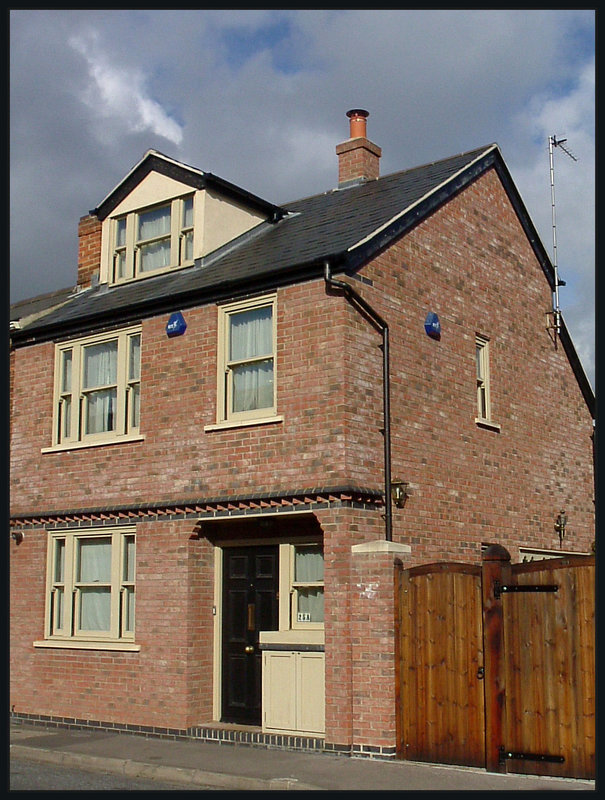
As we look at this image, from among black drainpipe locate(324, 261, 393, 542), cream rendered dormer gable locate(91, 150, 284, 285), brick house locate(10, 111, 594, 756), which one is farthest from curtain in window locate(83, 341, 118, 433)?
black drainpipe locate(324, 261, 393, 542)

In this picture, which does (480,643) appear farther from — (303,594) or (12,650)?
(12,650)

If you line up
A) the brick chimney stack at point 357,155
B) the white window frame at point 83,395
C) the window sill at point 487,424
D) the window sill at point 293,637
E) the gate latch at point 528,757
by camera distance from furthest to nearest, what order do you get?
the brick chimney stack at point 357,155
the white window frame at point 83,395
the window sill at point 487,424
the window sill at point 293,637
the gate latch at point 528,757

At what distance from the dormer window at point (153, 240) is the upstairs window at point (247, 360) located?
229 cm

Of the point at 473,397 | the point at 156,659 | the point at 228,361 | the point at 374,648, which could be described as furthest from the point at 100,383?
the point at 374,648

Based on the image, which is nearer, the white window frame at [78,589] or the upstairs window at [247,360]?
the upstairs window at [247,360]

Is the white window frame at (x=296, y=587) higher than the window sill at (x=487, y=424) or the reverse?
the reverse

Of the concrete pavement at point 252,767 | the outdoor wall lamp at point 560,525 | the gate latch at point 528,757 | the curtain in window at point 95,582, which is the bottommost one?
the concrete pavement at point 252,767

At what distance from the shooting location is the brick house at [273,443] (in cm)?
1275

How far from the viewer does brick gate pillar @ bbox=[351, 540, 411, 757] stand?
11688 mm

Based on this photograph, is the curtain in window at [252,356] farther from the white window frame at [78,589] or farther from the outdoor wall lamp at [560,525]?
the outdoor wall lamp at [560,525]

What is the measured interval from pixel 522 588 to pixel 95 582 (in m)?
7.38

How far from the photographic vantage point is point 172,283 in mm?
15664

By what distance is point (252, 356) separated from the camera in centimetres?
1394

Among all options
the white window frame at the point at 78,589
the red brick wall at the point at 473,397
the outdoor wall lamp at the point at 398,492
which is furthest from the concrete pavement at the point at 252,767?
the outdoor wall lamp at the point at 398,492
